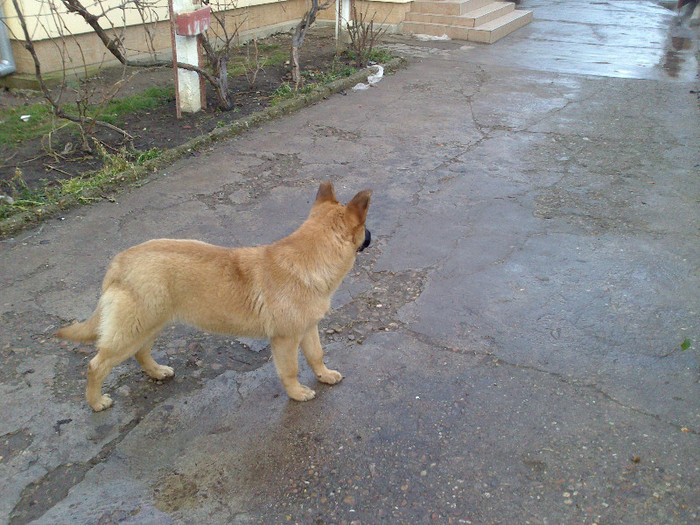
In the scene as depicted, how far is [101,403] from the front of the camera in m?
3.33

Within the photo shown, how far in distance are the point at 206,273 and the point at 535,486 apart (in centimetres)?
208

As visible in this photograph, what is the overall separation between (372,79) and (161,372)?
7.80 metres

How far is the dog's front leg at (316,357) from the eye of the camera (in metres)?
3.47

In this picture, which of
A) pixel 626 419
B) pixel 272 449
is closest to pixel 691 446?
pixel 626 419

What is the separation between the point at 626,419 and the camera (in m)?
3.30

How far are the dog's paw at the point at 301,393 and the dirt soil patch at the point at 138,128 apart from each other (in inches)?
156

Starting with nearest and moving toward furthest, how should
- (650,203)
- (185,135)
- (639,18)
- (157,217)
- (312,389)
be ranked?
(312,389), (157,217), (650,203), (185,135), (639,18)

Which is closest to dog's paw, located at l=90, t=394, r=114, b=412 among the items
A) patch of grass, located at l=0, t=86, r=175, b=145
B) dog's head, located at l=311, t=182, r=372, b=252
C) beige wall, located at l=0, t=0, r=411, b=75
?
dog's head, located at l=311, t=182, r=372, b=252

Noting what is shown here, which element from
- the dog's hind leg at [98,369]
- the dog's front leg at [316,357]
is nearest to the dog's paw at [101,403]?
the dog's hind leg at [98,369]

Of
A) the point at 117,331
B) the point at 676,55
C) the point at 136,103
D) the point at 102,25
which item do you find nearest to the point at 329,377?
the point at 117,331

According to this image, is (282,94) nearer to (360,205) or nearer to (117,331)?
(360,205)

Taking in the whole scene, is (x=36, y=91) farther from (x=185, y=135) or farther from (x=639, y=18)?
(x=639, y=18)

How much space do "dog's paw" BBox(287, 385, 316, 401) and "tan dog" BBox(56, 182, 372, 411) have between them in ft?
0.61

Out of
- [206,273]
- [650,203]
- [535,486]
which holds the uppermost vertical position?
[206,273]
